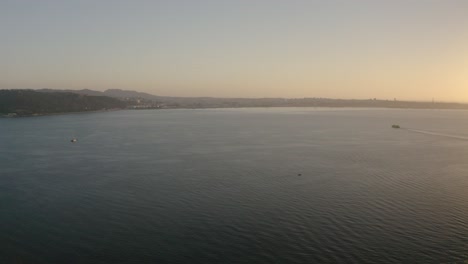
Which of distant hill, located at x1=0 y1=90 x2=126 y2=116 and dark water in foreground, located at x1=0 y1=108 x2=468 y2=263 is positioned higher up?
distant hill, located at x1=0 y1=90 x2=126 y2=116

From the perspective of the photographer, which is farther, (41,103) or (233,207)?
(41,103)

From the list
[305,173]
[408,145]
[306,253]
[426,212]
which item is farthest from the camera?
[408,145]

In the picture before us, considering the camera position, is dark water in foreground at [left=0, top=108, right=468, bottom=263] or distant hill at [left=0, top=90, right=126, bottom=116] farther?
distant hill at [left=0, top=90, right=126, bottom=116]

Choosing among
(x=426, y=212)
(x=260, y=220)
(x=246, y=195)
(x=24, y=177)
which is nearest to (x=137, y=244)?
(x=260, y=220)

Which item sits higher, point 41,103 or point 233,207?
point 41,103

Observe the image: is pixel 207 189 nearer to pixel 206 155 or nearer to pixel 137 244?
pixel 137 244
